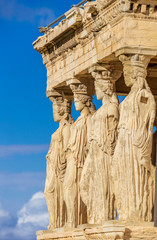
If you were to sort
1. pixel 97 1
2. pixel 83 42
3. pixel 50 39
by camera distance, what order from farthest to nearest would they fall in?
1. pixel 50 39
2. pixel 83 42
3. pixel 97 1

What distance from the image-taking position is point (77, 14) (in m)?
24.6

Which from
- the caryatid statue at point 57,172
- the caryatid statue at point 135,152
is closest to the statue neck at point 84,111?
the caryatid statue at point 57,172

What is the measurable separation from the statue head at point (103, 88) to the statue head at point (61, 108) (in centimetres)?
330

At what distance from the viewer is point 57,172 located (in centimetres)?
2669

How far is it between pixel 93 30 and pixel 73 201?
4581 millimetres

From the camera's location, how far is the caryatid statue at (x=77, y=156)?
2516cm

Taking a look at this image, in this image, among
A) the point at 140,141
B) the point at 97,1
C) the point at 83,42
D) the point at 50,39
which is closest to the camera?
the point at 140,141

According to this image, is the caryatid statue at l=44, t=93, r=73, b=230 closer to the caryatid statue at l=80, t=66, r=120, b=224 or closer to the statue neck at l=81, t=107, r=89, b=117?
the statue neck at l=81, t=107, r=89, b=117

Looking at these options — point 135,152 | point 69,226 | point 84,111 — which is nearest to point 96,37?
point 84,111

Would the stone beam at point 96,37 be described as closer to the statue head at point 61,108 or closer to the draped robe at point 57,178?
the statue head at point 61,108

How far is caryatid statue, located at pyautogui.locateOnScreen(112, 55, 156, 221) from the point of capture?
2166 centimetres

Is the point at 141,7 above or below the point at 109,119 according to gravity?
above

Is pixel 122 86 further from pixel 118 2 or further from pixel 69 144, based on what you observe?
pixel 118 2

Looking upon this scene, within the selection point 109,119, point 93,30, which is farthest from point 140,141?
point 93,30
